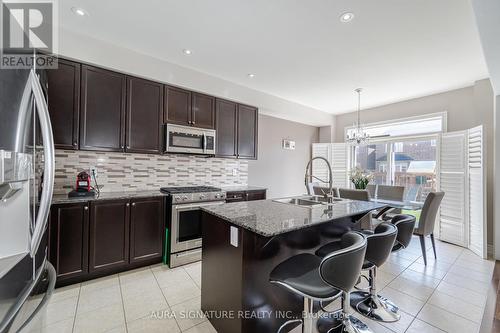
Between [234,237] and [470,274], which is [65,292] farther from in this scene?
[470,274]

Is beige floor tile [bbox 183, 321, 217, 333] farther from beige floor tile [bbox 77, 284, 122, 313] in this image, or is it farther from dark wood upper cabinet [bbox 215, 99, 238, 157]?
dark wood upper cabinet [bbox 215, 99, 238, 157]

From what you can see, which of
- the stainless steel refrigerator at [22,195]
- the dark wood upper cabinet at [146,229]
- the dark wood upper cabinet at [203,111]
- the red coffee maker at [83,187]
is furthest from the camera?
the dark wood upper cabinet at [203,111]

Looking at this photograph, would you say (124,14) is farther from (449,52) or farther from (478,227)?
(478,227)

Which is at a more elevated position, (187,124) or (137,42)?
(137,42)

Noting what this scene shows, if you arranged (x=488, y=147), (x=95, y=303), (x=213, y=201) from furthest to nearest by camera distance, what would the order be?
(x=488, y=147)
(x=213, y=201)
(x=95, y=303)

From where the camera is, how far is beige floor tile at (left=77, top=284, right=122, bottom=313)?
201 centimetres

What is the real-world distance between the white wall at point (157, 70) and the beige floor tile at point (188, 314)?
285 centimetres

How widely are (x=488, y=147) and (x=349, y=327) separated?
3.98 metres

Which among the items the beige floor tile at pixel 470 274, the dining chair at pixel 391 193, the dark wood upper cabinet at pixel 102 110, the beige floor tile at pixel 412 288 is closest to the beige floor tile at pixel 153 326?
the dark wood upper cabinet at pixel 102 110

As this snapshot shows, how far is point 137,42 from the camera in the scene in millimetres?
2682

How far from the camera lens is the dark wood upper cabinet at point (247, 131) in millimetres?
4008

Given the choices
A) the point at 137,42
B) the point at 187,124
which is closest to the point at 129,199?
the point at 187,124

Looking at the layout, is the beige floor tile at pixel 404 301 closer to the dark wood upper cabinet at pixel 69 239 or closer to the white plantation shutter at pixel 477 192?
the white plantation shutter at pixel 477 192

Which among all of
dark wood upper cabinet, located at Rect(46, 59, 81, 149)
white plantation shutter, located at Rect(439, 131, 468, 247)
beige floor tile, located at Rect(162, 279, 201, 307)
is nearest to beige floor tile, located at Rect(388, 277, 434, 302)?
white plantation shutter, located at Rect(439, 131, 468, 247)
